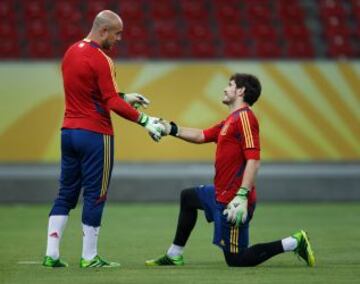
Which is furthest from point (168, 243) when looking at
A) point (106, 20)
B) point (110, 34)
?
point (106, 20)

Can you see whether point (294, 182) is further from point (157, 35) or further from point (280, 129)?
point (157, 35)

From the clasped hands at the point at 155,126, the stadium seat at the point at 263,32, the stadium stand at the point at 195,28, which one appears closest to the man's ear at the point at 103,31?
the clasped hands at the point at 155,126

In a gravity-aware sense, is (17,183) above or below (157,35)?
below

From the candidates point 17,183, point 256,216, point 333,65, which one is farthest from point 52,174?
point 333,65

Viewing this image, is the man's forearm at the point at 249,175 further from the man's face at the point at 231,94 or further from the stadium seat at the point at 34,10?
the stadium seat at the point at 34,10

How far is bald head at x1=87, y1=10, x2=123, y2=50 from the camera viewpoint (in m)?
8.77

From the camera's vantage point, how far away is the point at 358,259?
9.34 metres

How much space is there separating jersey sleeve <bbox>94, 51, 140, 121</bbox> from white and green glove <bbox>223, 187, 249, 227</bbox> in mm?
1088

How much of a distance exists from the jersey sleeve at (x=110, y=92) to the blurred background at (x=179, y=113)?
722 cm

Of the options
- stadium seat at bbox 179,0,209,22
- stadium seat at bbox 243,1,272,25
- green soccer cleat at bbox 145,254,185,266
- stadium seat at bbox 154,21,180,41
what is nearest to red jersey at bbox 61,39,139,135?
green soccer cleat at bbox 145,254,185,266

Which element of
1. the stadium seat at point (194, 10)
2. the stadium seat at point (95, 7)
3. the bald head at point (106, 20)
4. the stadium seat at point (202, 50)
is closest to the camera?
the bald head at point (106, 20)

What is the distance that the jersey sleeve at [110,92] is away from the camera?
28.2ft

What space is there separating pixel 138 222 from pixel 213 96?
3.70 metres

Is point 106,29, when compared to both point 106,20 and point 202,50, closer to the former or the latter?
point 106,20
